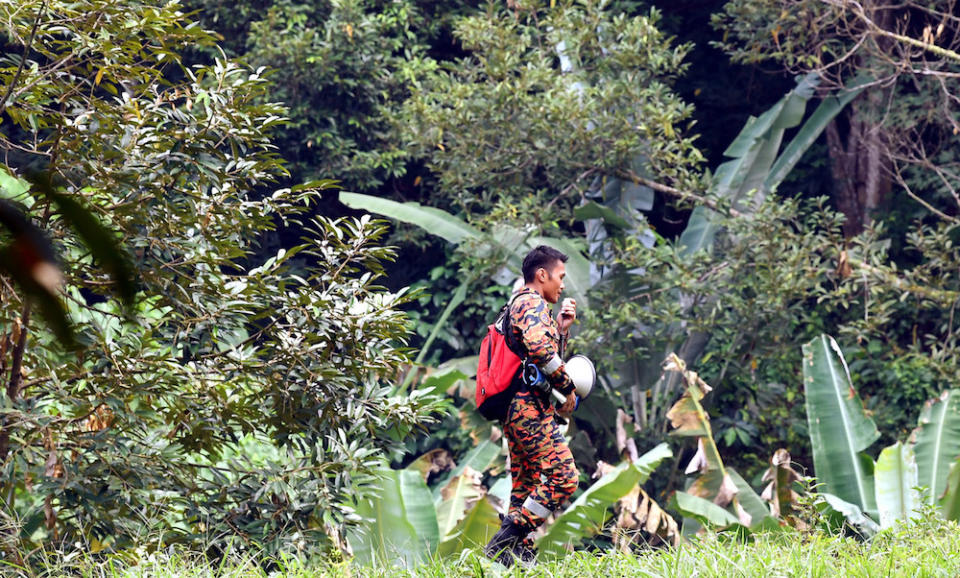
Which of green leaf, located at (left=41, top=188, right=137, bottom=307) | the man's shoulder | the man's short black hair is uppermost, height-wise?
green leaf, located at (left=41, top=188, right=137, bottom=307)

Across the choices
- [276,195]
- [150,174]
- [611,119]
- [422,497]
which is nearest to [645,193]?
[611,119]

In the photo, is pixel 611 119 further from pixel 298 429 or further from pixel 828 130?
pixel 298 429

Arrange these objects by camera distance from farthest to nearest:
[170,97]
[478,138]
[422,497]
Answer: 1. [478,138]
2. [422,497]
3. [170,97]

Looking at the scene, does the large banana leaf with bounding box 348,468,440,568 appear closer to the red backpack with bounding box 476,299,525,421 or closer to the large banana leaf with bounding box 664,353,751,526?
the red backpack with bounding box 476,299,525,421

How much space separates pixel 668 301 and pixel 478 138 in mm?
2341

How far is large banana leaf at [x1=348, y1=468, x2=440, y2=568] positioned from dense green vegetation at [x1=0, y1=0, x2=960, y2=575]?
0.09 ft

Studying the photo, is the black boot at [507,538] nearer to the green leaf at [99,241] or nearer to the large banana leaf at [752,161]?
the green leaf at [99,241]

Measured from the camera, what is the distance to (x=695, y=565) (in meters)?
3.73

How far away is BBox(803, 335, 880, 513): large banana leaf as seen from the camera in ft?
23.1

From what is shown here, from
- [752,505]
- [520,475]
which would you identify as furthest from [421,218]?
[520,475]

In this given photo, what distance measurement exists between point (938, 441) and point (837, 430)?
2.33ft

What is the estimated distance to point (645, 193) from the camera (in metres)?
9.91

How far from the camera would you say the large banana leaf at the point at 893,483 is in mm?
6602

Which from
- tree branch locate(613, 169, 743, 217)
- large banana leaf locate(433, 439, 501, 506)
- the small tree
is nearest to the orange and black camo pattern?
the small tree
